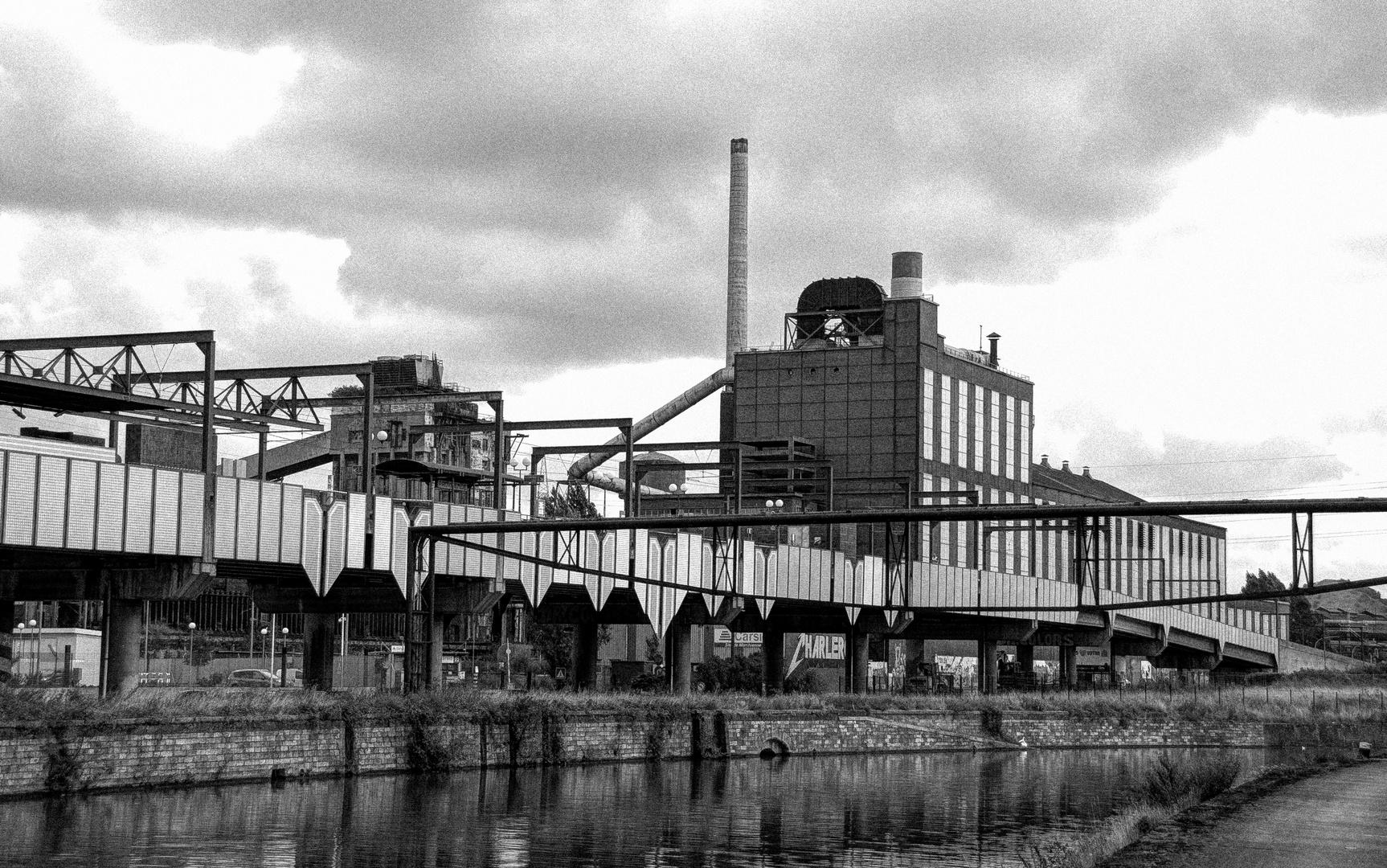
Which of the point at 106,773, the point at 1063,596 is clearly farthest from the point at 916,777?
the point at 1063,596

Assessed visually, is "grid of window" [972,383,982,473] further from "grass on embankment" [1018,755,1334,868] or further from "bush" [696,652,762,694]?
"grass on embankment" [1018,755,1334,868]

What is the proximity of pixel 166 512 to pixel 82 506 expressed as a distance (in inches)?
103

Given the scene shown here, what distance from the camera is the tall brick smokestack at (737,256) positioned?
391ft

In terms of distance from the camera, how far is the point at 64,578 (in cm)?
4803

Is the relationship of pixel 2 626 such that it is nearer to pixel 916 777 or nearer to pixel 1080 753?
pixel 916 777

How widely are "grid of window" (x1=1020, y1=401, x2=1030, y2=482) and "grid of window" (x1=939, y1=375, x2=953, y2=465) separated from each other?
1237 cm

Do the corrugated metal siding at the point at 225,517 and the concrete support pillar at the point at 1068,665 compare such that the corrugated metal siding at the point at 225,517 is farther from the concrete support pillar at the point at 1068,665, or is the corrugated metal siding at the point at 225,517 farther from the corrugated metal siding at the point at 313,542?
the concrete support pillar at the point at 1068,665

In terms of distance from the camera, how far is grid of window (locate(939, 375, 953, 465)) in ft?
397

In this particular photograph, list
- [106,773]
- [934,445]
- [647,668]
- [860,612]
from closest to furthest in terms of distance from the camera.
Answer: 1. [106,773]
2. [860,612]
3. [647,668]
4. [934,445]

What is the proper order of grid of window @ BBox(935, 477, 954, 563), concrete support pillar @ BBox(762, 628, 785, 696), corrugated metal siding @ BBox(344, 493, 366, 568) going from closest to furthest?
1. corrugated metal siding @ BBox(344, 493, 366, 568)
2. concrete support pillar @ BBox(762, 628, 785, 696)
3. grid of window @ BBox(935, 477, 954, 563)

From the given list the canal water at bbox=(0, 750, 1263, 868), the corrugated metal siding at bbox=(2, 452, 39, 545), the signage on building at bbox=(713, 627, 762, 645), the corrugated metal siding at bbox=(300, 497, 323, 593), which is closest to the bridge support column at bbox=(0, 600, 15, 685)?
the corrugated metal siding at bbox=(300, 497, 323, 593)

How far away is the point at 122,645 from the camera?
146 feet

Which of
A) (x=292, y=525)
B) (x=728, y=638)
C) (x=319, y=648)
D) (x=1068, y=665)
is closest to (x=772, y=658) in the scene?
(x=319, y=648)

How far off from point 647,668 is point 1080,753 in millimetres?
45720
